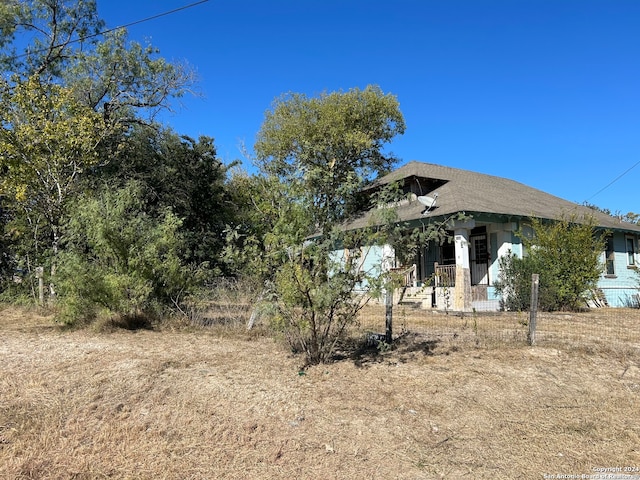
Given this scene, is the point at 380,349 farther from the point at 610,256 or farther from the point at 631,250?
the point at 631,250

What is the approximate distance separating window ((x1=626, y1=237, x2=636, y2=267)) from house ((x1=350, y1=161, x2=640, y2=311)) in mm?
41

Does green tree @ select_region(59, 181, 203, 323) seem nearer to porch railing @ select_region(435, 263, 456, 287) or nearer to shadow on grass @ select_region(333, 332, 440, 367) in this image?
shadow on grass @ select_region(333, 332, 440, 367)

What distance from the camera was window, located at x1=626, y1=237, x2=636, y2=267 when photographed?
Answer: 59.9ft

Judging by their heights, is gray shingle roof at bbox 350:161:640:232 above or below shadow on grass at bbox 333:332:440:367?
above

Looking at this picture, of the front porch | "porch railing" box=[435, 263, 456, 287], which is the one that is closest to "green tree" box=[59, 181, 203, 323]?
the front porch

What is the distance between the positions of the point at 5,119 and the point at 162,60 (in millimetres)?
7264

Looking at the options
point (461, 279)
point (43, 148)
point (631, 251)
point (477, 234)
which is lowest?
point (461, 279)

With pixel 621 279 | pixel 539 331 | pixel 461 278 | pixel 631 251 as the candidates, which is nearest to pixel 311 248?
pixel 539 331

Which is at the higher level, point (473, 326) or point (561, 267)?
point (561, 267)

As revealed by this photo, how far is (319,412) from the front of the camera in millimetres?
4254

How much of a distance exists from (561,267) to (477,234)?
391 centimetres

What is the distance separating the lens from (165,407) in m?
4.29

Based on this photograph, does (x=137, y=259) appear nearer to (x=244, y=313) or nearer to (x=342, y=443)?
(x=244, y=313)

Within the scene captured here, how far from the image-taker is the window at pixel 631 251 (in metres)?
18.2
